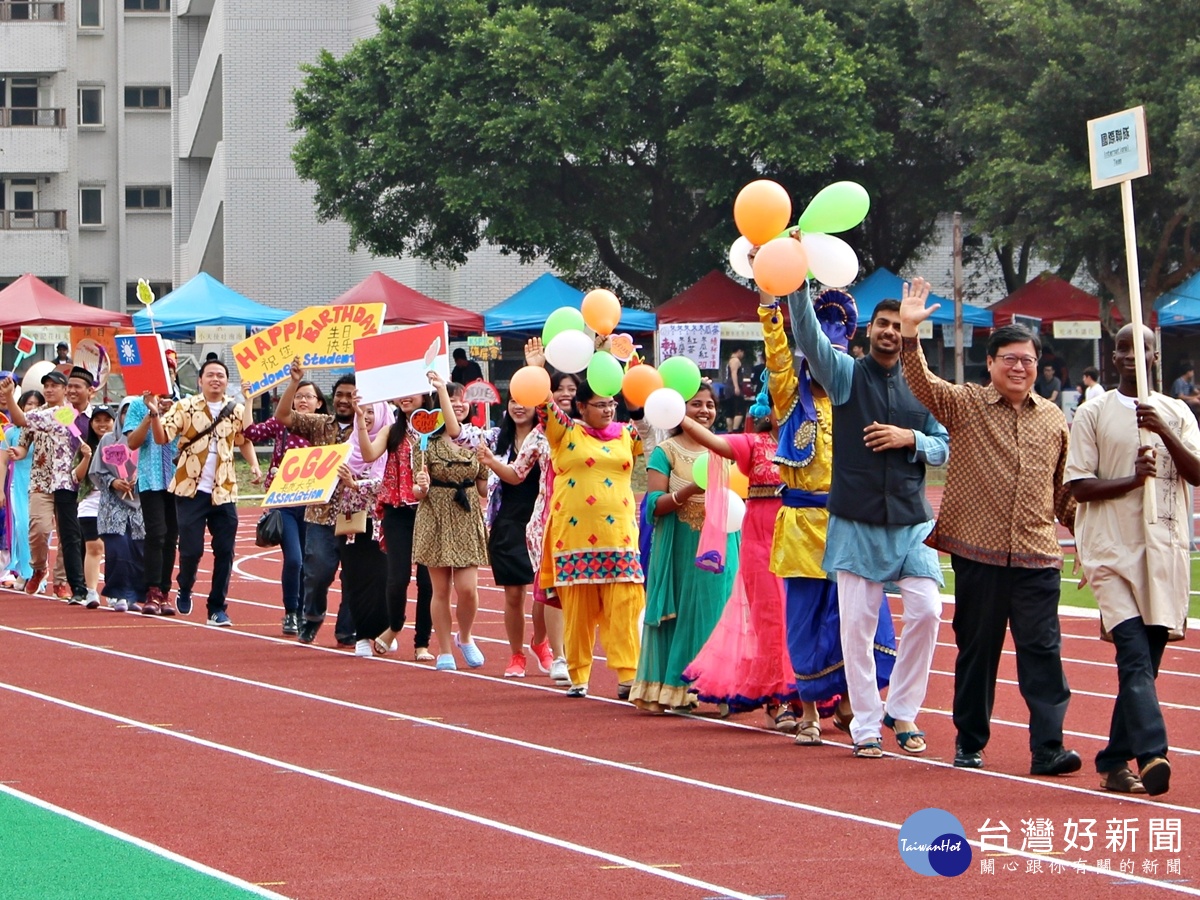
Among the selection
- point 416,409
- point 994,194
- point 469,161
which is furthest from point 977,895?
point 469,161

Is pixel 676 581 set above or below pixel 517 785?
above

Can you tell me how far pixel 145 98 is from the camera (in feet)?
190

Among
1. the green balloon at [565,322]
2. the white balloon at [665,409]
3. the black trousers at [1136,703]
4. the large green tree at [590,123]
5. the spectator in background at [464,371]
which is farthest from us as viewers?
the large green tree at [590,123]

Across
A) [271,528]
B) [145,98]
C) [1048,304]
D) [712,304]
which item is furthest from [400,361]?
[145,98]

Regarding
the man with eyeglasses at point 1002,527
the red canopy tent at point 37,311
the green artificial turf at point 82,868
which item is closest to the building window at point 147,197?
the red canopy tent at point 37,311

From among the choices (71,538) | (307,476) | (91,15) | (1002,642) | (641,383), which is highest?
(91,15)

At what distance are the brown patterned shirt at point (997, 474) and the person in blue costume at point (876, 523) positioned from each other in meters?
0.28

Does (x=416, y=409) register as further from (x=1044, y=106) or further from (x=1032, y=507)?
(x=1044, y=106)

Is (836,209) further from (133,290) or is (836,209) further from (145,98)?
(145,98)

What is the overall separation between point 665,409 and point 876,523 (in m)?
1.38

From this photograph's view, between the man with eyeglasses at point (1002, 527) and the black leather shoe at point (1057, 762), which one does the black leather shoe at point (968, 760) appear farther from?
the black leather shoe at point (1057, 762)

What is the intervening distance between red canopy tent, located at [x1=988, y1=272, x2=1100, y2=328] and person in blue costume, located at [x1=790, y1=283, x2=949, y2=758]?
26496 millimetres

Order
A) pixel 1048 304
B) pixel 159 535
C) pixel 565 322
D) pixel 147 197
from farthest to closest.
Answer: pixel 147 197 → pixel 1048 304 → pixel 159 535 → pixel 565 322

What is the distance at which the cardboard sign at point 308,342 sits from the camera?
1298cm
